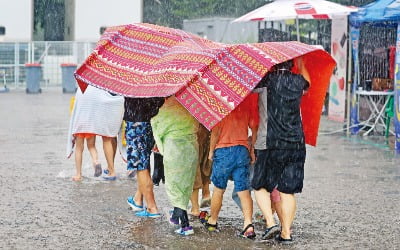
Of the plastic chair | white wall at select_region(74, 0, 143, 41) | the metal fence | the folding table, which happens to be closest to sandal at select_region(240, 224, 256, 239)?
the plastic chair

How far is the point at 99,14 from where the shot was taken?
37031 millimetres

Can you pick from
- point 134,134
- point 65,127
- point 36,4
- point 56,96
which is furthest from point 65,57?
point 134,134

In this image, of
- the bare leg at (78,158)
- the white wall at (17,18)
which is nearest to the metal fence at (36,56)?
the white wall at (17,18)

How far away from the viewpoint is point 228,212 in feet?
27.4

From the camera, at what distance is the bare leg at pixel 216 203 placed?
739 centimetres

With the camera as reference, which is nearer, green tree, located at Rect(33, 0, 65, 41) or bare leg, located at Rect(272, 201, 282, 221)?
bare leg, located at Rect(272, 201, 282, 221)

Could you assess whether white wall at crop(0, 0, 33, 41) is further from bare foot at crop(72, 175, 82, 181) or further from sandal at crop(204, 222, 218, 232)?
sandal at crop(204, 222, 218, 232)

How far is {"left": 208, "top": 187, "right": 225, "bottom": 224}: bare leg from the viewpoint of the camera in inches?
291

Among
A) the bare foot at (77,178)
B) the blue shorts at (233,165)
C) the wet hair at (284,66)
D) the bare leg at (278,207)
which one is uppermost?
the wet hair at (284,66)

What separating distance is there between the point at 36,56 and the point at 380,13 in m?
21.3

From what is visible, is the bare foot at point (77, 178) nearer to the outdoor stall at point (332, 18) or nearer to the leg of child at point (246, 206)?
the leg of child at point (246, 206)

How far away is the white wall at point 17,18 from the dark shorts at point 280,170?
31.2 meters

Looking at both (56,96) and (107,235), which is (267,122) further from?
(56,96)

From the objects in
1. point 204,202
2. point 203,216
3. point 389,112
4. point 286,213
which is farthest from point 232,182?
point 389,112
